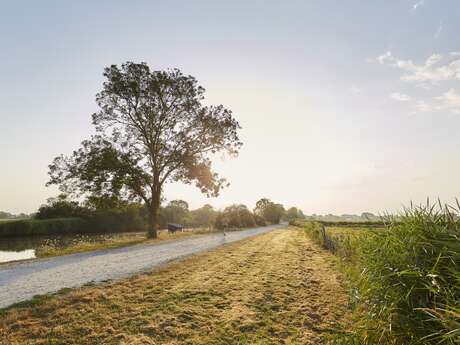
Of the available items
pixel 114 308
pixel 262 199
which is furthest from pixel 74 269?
pixel 262 199

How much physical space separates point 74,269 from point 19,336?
645cm

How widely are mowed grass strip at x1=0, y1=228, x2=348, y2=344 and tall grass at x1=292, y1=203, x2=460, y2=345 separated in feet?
6.38

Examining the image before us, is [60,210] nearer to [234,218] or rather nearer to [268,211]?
A: [234,218]

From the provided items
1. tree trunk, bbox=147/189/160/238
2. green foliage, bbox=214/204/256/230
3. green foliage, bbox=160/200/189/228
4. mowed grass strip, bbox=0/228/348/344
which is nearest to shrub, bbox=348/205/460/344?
mowed grass strip, bbox=0/228/348/344

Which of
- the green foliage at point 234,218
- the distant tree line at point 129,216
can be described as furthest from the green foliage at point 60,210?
the green foliage at point 234,218

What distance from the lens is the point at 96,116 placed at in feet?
78.3

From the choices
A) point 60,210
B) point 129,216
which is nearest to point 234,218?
point 129,216

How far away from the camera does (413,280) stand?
2.73m

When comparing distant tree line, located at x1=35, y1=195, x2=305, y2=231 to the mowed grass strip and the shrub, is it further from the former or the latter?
the shrub

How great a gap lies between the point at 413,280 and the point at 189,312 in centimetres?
450

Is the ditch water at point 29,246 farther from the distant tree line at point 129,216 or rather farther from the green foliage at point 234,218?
the green foliage at point 234,218

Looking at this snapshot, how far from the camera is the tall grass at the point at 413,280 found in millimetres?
2475

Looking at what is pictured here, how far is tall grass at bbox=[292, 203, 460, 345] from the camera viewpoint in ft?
8.12

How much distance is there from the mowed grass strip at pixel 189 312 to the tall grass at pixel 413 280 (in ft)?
6.38
